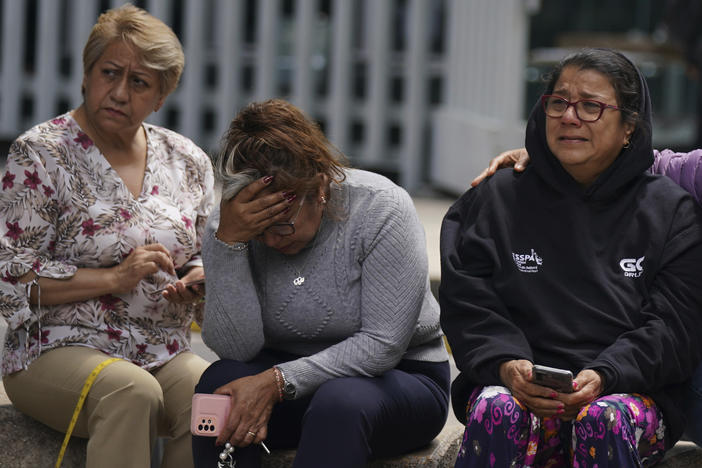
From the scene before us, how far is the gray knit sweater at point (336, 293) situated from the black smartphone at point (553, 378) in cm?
39

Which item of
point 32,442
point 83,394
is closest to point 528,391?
point 83,394

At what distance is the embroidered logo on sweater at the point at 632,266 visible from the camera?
2617 mm

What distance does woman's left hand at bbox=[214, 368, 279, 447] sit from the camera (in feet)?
8.43

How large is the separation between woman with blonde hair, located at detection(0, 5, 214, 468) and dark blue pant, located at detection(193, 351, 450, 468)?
0.83ft

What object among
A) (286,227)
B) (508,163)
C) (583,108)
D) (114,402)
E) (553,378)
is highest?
(583,108)

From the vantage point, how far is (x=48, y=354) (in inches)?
114

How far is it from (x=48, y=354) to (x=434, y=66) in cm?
398

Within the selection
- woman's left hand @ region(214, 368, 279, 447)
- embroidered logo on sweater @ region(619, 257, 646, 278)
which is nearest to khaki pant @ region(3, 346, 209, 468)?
woman's left hand @ region(214, 368, 279, 447)

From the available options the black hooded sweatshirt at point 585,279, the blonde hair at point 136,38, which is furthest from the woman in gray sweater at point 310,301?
the blonde hair at point 136,38

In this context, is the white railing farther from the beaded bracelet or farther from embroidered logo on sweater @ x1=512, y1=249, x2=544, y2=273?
the beaded bracelet

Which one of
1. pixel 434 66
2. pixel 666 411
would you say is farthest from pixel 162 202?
pixel 434 66

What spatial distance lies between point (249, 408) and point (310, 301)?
33cm

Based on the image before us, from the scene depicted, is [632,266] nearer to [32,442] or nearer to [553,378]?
[553,378]

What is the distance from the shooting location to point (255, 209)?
2635mm
